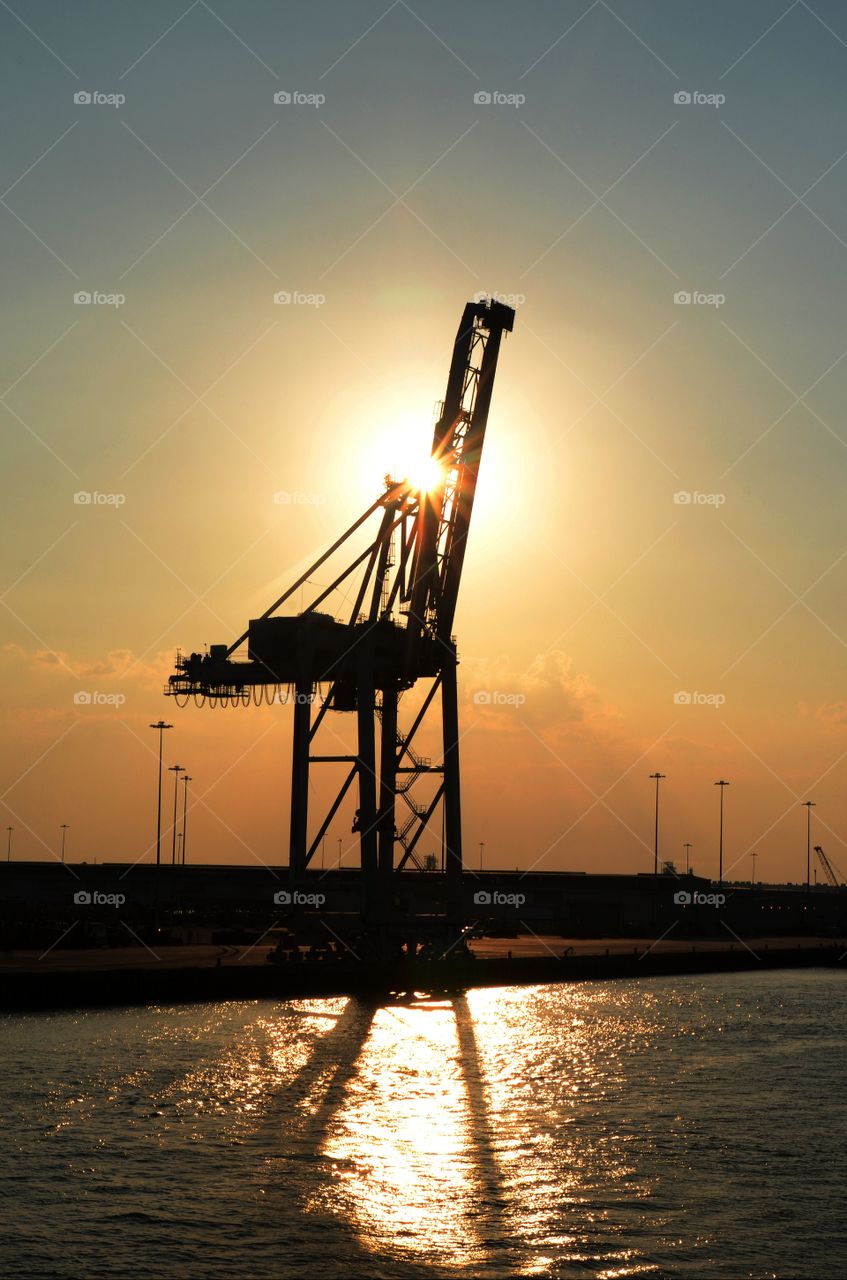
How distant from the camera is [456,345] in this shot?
6488cm

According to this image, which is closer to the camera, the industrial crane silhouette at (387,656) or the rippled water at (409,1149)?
the rippled water at (409,1149)

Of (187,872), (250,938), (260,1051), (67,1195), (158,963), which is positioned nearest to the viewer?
(67,1195)

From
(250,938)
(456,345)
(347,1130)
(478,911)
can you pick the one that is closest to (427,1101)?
(347,1130)

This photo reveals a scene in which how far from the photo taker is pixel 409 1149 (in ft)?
97.2

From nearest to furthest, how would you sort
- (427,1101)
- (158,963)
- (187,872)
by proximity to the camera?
(427,1101) → (158,963) → (187,872)

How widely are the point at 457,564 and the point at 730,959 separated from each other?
126 feet

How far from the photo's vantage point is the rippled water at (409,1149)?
22.6 m

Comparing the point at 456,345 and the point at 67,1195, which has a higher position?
the point at 456,345

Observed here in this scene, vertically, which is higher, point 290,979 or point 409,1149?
point 290,979

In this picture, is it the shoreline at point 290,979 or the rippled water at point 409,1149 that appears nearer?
the rippled water at point 409,1149

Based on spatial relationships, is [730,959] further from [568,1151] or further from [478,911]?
[568,1151]

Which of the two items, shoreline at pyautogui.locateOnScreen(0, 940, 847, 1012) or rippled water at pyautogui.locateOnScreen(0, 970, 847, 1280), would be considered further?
shoreline at pyautogui.locateOnScreen(0, 940, 847, 1012)

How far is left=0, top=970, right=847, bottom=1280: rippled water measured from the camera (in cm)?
2264

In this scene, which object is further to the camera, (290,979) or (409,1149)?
(290,979)
